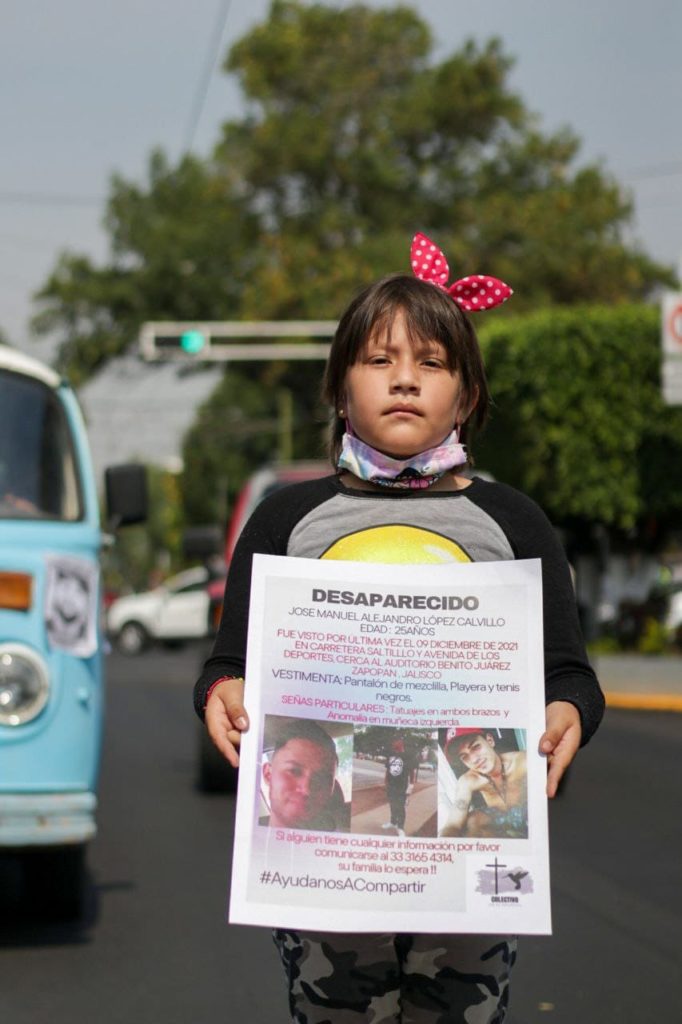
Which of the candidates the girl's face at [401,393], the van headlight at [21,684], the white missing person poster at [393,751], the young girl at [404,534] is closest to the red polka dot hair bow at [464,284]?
the young girl at [404,534]

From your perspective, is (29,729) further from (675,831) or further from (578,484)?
(578,484)

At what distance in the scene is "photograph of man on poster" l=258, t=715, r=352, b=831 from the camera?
271cm

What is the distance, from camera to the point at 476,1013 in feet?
9.32

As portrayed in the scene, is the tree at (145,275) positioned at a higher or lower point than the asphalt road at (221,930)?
higher

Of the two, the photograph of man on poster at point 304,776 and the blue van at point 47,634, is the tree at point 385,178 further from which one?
the photograph of man on poster at point 304,776

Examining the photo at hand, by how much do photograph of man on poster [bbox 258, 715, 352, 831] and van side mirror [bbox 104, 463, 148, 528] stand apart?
451 cm

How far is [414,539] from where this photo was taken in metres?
2.94

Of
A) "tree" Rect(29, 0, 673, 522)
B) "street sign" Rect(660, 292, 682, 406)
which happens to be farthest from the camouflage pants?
"tree" Rect(29, 0, 673, 522)

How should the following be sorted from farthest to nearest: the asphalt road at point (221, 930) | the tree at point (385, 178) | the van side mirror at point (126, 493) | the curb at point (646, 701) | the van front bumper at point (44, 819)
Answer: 1. the tree at point (385, 178)
2. the curb at point (646, 701)
3. the van side mirror at point (126, 493)
4. the van front bumper at point (44, 819)
5. the asphalt road at point (221, 930)

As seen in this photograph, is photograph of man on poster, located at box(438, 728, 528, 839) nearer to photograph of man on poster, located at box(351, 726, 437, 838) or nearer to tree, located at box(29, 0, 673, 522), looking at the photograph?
photograph of man on poster, located at box(351, 726, 437, 838)

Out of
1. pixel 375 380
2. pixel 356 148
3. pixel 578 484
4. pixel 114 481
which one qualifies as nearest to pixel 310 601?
pixel 375 380

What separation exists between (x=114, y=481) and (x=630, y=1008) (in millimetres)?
2915

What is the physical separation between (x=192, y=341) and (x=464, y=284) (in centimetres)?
2583

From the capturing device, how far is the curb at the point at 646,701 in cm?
1714
